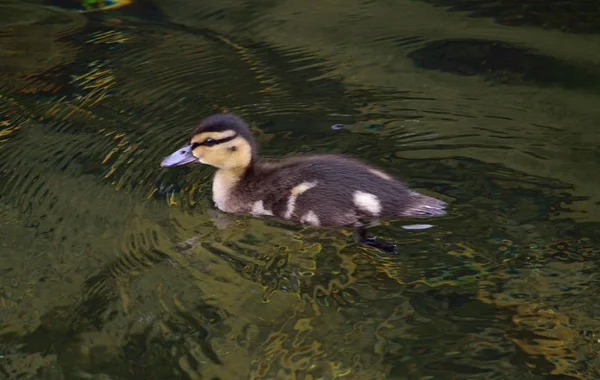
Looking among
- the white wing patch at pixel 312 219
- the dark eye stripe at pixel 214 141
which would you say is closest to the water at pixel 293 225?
the white wing patch at pixel 312 219

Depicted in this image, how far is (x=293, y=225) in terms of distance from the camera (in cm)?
Result: 340

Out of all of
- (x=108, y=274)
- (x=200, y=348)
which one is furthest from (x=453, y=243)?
(x=108, y=274)

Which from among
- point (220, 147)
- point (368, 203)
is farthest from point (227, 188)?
point (368, 203)

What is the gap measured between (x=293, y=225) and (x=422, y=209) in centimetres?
44

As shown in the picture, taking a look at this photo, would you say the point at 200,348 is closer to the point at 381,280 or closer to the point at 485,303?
the point at 381,280

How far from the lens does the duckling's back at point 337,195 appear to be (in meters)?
3.33

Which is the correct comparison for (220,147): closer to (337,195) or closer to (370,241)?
(337,195)

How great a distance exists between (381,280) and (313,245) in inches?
13.0

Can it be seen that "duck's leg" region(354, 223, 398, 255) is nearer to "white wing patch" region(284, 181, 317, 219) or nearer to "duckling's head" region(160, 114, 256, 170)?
"white wing patch" region(284, 181, 317, 219)

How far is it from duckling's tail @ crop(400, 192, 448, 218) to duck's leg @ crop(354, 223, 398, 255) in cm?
15

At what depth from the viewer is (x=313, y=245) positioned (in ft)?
10.6

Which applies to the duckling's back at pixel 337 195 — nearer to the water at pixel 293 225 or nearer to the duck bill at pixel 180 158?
the water at pixel 293 225

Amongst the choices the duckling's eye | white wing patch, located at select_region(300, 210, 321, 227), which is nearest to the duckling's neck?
the duckling's eye

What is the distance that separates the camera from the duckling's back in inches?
131
